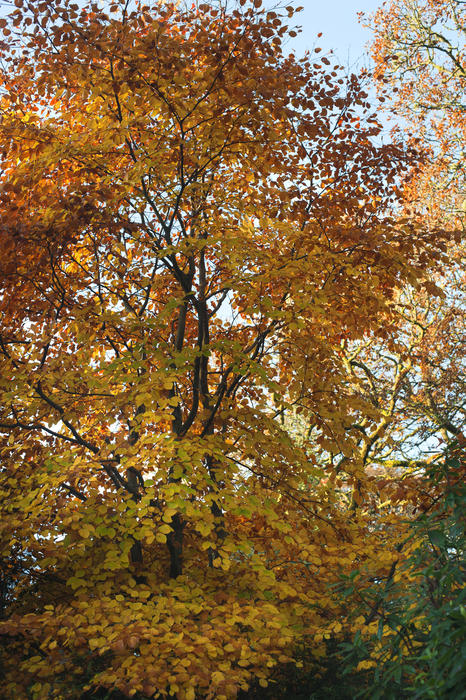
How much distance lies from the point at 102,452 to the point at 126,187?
2.67 meters

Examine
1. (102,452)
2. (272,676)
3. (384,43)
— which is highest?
(384,43)

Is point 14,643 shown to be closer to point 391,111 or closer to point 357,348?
point 357,348

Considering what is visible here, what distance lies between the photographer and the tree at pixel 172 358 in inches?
187

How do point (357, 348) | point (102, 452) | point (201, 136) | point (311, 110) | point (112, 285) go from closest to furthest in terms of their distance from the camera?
point (102, 452), point (201, 136), point (311, 110), point (112, 285), point (357, 348)

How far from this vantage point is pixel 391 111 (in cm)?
1483

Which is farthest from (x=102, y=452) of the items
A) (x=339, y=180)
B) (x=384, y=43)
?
(x=384, y=43)

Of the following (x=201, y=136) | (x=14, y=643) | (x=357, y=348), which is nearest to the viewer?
(x=14, y=643)

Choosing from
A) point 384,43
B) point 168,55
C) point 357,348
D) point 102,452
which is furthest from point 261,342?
point 384,43

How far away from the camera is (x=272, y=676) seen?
588cm

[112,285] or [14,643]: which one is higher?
[112,285]

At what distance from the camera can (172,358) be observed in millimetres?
5930

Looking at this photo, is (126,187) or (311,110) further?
(311,110)

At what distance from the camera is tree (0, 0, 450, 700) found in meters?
4.74

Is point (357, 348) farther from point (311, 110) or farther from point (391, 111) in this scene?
point (311, 110)
